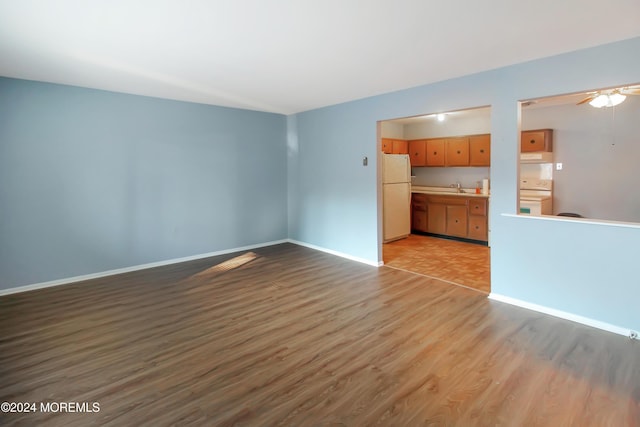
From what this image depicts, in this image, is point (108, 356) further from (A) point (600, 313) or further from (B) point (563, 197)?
(B) point (563, 197)

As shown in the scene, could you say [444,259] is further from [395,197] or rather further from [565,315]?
[565,315]

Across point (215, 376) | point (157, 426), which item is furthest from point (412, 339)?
point (157, 426)

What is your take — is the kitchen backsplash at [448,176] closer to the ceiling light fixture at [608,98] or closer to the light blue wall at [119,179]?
the ceiling light fixture at [608,98]

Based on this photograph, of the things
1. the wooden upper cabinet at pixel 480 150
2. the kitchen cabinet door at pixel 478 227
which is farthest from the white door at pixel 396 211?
the wooden upper cabinet at pixel 480 150

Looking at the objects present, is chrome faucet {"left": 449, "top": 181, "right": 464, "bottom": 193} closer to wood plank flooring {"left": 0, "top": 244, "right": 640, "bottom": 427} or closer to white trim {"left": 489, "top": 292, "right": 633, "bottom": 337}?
wood plank flooring {"left": 0, "top": 244, "right": 640, "bottom": 427}

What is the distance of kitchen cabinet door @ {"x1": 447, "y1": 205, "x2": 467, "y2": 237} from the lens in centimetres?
640

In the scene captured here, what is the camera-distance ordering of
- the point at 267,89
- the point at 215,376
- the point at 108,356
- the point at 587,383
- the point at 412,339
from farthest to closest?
the point at 267,89
the point at 412,339
the point at 108,356
the point at 215,376
the point at 587,383

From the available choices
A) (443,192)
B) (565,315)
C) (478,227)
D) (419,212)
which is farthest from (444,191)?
(565,315)

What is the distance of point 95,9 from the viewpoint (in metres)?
2.27

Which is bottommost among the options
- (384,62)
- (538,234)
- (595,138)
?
(538,234)

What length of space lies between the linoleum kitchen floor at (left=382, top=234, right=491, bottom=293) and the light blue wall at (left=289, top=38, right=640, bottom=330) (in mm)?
524

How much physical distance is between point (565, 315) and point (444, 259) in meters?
2.15

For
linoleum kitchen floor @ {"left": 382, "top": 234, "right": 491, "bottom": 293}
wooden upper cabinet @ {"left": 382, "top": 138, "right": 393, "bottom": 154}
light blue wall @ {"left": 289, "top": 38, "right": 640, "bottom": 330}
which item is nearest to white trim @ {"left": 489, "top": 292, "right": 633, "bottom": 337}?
light blue wall @ {"left": 289, "top": 38, "right": 640, "bottom": 330}

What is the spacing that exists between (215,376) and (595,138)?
6.12 meters
